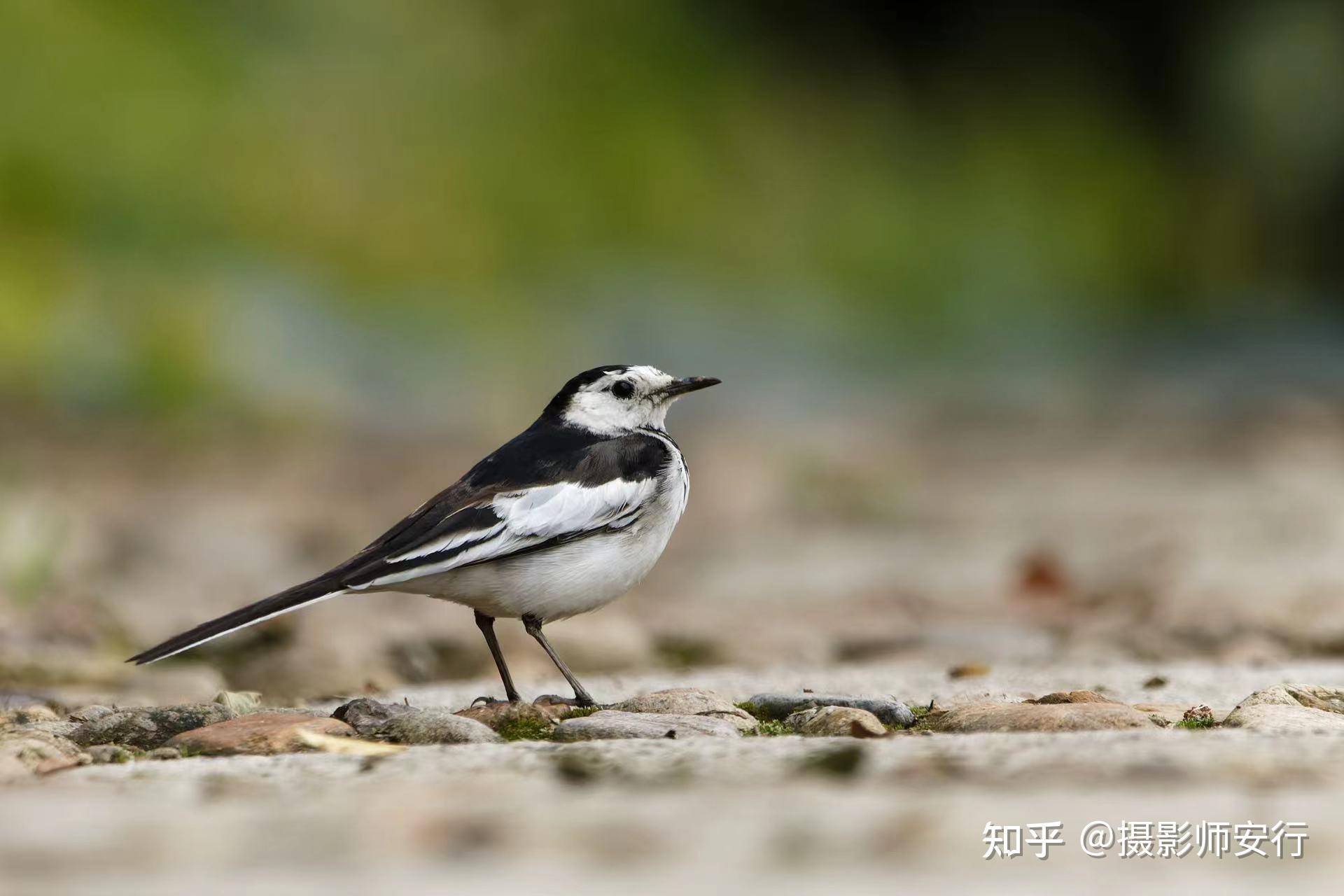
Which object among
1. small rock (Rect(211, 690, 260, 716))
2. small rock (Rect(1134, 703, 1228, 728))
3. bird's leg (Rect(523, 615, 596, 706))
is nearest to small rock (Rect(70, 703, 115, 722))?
small rock (Rect(211, 690, 260, 716))

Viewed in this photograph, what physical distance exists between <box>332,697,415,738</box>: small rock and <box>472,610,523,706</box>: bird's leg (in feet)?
1.61

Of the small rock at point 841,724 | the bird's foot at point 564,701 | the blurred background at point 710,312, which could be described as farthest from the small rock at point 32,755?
the blurred background at point 710,312

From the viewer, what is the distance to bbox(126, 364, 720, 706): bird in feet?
16.6

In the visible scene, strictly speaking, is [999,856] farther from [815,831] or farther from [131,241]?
[131,241]

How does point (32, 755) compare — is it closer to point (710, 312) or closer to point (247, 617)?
point (247, 617)

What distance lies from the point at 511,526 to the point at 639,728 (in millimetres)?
1158

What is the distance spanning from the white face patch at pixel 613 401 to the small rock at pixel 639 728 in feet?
6.14

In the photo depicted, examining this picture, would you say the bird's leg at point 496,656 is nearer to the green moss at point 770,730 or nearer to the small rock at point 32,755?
the green moss at point 770,730

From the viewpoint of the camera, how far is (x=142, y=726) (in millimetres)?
4422

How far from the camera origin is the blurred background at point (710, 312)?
8.05 meters

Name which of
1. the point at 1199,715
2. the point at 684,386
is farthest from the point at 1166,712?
the point at 684,386

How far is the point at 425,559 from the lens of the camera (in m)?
5.05

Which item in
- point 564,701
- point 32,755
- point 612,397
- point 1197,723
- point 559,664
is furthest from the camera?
point 612,397

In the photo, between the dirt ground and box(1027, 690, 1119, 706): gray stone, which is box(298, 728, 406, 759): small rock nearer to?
the dirt ground
